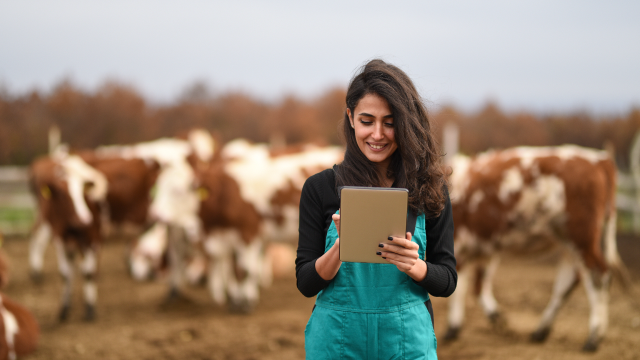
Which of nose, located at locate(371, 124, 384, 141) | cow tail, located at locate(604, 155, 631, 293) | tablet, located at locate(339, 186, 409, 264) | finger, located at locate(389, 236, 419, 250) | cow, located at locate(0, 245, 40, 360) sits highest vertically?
nose, located at locate(371, 124, 384, 141)

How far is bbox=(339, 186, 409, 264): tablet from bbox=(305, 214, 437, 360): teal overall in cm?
21

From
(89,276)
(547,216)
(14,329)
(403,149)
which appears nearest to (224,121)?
(89,276)

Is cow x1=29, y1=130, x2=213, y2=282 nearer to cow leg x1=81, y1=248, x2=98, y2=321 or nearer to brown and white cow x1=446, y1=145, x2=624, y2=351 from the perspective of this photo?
cow leg x1=81, y1=248, x2=98, y2=321

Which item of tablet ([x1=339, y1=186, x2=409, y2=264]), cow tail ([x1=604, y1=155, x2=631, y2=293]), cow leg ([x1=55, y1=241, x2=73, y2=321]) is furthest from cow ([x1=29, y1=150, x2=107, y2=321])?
cow tail ([x1=604, y1=155, x2=631, y2=293])

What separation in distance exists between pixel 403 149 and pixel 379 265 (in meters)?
0.40

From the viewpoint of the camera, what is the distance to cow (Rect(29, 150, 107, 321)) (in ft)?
18.8

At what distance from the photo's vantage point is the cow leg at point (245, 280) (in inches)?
254

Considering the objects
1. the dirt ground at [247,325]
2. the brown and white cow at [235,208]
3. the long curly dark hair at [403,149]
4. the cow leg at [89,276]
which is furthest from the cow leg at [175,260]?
the long curly dark hair at [403,149]

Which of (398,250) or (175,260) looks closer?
(398,250)

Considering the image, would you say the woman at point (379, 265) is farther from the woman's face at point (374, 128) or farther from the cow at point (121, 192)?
the cow at point (121, 192)

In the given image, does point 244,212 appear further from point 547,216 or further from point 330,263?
point 330,263

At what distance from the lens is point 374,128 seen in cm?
175

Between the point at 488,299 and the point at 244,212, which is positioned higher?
the point at 244,212

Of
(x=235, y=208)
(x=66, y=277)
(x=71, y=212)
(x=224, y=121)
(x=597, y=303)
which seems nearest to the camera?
(x=597, y=303)
